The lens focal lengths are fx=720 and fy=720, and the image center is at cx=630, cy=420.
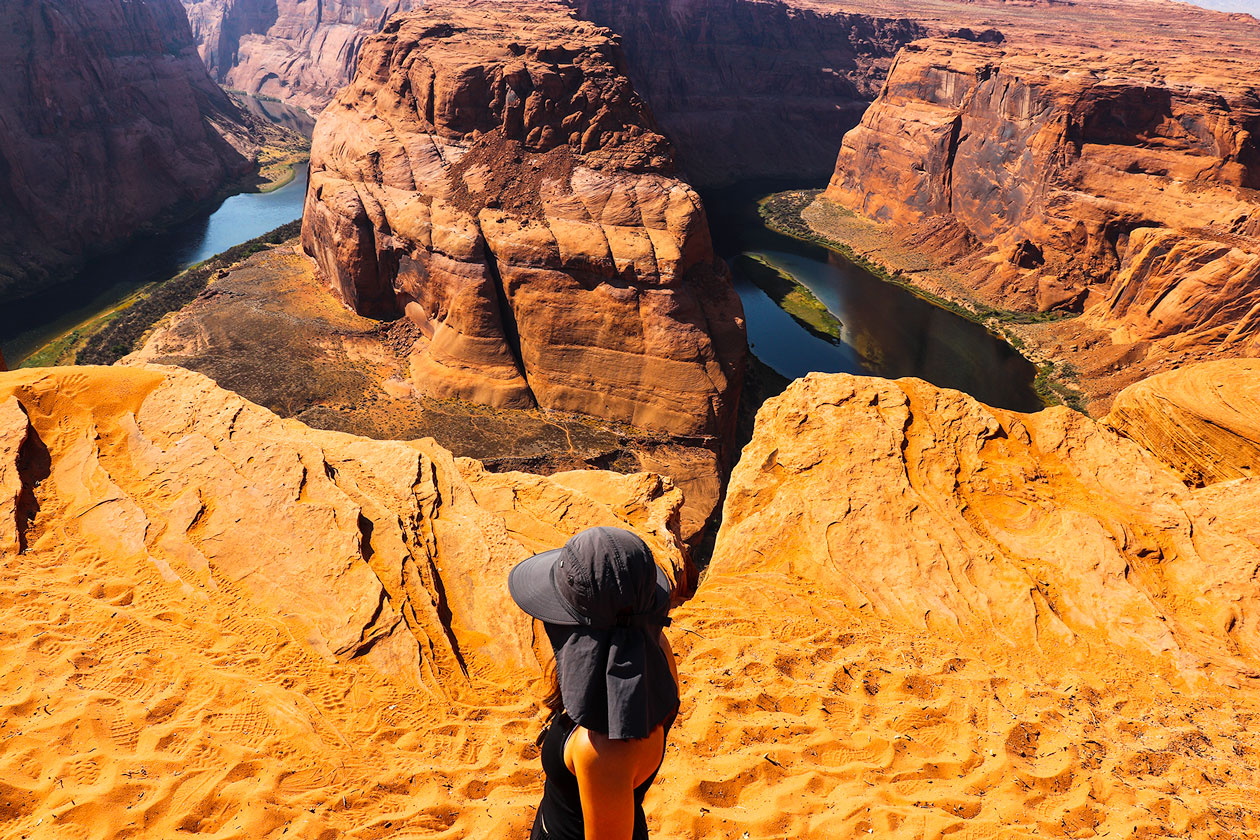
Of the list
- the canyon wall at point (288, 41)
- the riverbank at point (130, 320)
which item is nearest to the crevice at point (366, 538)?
the riverbank at point (130, 320)

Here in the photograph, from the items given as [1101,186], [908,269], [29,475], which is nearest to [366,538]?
[29,475]

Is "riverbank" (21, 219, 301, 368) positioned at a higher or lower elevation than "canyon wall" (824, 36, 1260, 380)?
lower

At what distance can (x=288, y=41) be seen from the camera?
10212 cm

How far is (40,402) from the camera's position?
24.4 ft

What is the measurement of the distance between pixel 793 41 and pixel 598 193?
214 ft

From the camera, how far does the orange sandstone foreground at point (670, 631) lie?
446 cm

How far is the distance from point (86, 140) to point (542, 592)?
63042mm

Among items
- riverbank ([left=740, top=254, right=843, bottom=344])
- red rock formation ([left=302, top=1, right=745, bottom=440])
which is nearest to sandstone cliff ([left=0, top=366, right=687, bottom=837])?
red rock formation ([left=302, top=1, right=745, bottom=440])

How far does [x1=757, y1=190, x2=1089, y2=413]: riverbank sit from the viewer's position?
35.0 meters

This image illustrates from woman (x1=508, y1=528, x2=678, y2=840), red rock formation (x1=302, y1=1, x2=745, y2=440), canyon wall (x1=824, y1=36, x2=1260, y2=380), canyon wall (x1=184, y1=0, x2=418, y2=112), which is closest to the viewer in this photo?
woman (x1=508, y1=528, x2=678, y2=840)

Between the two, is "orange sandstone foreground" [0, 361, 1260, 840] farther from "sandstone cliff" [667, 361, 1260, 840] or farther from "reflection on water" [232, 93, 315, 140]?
"reflection on water" [232, 93, 315, 140]

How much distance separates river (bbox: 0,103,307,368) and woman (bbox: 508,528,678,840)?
4045cm

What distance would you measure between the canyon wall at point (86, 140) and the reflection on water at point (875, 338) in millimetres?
41471

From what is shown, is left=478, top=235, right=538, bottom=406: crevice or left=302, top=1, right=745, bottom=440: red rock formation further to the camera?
left=478, top=235, right=538, bottom=406: crevice
